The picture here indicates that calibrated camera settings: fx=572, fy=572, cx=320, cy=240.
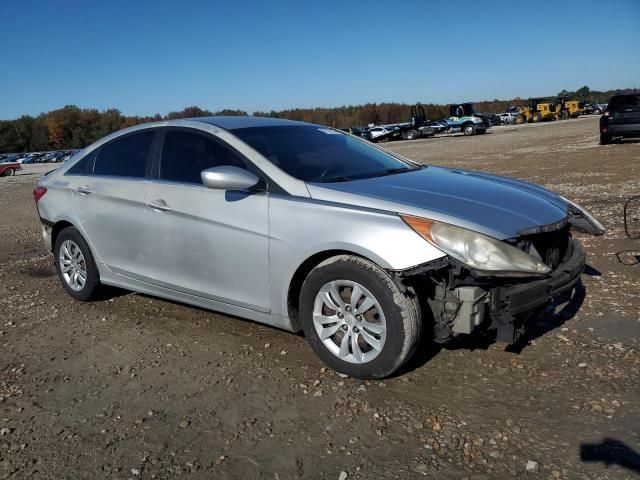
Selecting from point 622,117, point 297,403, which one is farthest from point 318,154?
point 622,117

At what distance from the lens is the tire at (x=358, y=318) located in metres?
3.25

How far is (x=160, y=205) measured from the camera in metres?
4.39

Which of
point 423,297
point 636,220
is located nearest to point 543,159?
point 636,220

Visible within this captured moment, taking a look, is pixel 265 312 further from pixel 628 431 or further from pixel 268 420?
pixel 628 431

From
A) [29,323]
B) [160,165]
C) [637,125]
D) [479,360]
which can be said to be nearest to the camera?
[479,360]

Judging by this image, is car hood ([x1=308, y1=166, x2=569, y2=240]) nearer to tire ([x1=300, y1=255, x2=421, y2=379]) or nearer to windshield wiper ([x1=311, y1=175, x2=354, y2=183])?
windshield wiper ([x1=311, y1=175, x2=354, y2=183])

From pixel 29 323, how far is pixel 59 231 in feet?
3.19

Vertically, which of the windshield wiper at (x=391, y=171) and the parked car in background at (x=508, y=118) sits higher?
the parked car in background at (x=508, y=118)

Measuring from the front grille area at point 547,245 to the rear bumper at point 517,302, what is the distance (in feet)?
0.45

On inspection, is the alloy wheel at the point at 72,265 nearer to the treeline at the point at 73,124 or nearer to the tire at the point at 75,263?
the tire at the point at 75,263

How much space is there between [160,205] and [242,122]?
93 centimetres

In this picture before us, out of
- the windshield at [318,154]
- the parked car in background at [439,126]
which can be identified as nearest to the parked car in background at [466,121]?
the parked car in background at [439,126]

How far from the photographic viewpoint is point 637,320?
13.8 feet

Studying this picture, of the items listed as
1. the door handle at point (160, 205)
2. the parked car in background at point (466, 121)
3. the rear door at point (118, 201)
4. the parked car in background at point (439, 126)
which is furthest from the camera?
the parked car in background at point (439, 126)
